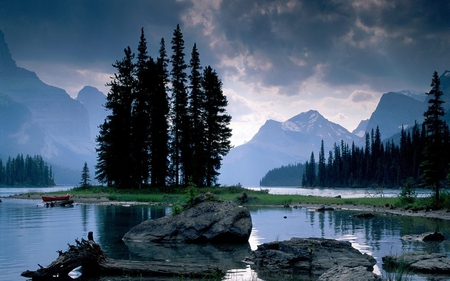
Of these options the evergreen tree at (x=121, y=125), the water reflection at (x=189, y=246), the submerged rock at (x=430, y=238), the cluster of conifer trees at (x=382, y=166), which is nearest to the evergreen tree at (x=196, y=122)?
the evergreen tree at (x=121, y=125)

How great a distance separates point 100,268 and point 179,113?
1958 inches

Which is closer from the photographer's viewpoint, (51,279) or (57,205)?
(51,279)

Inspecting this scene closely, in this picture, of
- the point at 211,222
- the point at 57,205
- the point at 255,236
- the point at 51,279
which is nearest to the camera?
the point at 51,279

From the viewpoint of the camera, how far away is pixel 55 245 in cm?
1764

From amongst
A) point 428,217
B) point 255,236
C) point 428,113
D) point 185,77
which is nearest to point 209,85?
point 185,77

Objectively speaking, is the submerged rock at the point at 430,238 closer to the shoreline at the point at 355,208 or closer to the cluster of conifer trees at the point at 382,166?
the shoreline at the point at 355,208

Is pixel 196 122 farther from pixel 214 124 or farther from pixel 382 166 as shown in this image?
pixel 382 166

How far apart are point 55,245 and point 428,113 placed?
33.3m

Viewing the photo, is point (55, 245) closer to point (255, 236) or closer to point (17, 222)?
point (255, 236)

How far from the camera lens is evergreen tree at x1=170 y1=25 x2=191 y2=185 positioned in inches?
2389

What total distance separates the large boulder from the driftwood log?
2349 mm

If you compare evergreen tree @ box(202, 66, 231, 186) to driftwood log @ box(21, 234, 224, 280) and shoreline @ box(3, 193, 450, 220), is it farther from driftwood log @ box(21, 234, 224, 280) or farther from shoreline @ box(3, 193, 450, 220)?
driftwood log @ box(21, 234, 224, 280)

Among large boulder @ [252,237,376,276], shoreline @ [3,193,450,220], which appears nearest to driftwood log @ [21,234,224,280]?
large boulder @ [252,237,376,276]

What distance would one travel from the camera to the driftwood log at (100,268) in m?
11.7
